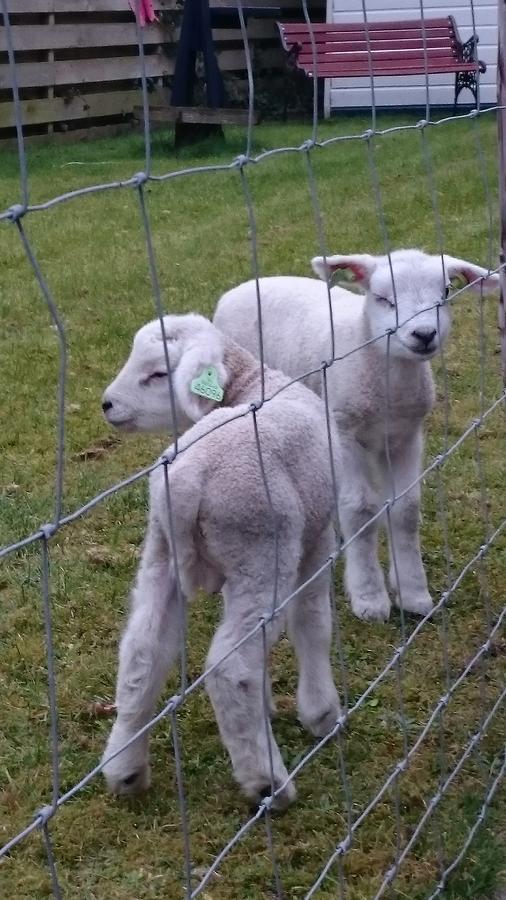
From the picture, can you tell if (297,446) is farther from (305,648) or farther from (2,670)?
(2,670)

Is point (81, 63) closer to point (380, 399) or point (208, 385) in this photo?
point (380, 399)

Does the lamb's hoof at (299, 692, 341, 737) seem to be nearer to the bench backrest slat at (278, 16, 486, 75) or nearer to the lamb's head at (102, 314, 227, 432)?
the lamb's head at (102, 314, 227, 432)

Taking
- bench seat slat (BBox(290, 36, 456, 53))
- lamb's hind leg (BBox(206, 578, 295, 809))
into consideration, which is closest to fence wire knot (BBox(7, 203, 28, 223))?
lamb's hind leg (BBox(206, 578, 295, 809))

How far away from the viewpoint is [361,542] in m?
3.73

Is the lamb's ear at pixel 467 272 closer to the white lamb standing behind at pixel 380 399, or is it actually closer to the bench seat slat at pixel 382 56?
the white lamb standing behind at pixel 380 399

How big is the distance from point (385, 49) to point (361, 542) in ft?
33.6

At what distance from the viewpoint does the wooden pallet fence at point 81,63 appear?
40.0 feet

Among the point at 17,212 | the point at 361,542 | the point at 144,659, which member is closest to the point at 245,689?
the point at 144,659

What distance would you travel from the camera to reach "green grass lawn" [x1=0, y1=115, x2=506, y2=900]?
2.69 meters

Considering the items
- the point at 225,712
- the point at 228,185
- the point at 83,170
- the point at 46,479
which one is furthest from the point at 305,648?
the point at 83,170

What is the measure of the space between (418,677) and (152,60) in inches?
425

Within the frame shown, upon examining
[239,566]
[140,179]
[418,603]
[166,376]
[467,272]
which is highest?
[140,179]

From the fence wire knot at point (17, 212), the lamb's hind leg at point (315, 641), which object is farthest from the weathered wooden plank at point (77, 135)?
the fence wire knot at point (17, 212)

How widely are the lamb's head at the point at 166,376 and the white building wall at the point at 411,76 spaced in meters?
10.5
